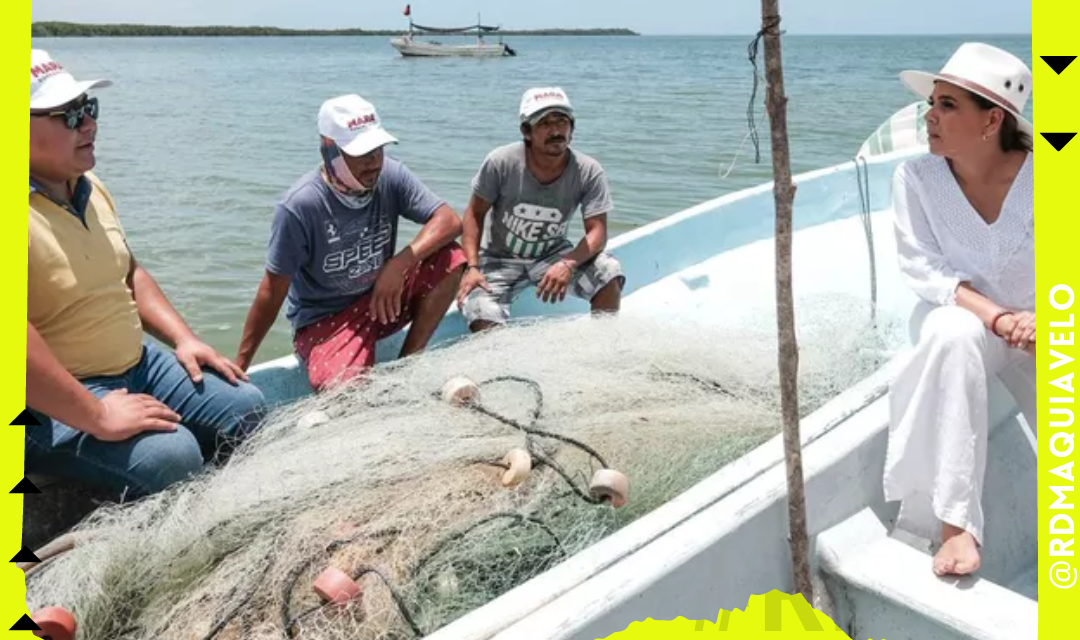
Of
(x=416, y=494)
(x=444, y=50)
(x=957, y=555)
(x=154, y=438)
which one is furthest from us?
(x=444, y=50)

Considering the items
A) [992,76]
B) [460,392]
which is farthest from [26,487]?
[992,76]

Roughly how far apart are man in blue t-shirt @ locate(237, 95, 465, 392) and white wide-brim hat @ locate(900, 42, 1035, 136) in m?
2.00

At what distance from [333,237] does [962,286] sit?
233 cm

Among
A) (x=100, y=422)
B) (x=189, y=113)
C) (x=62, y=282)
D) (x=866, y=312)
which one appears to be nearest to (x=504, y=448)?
(x=100, y=422)

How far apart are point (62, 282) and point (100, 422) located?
1.46 ft

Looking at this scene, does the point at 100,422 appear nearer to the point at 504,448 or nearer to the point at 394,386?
the point at 394,386

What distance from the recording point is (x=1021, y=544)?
122 inches

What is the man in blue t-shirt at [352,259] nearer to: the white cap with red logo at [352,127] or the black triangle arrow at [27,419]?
the white cap with red logo at [352,127]

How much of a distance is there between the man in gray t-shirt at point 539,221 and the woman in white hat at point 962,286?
165 cm

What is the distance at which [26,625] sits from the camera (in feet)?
7.09

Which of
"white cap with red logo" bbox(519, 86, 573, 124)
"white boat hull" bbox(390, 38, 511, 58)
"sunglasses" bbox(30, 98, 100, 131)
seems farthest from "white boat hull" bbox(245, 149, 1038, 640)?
"white boat hull" bbox(390, 38, 511, 58)

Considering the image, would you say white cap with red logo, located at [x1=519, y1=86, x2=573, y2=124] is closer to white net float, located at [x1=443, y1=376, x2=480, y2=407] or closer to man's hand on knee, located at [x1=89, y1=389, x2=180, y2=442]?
white net float, located at [x1=443, y1=376, x2=480, y2=407]

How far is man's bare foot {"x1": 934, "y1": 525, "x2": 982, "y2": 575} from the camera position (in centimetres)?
242

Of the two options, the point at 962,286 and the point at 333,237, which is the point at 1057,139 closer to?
the point at 962,286
